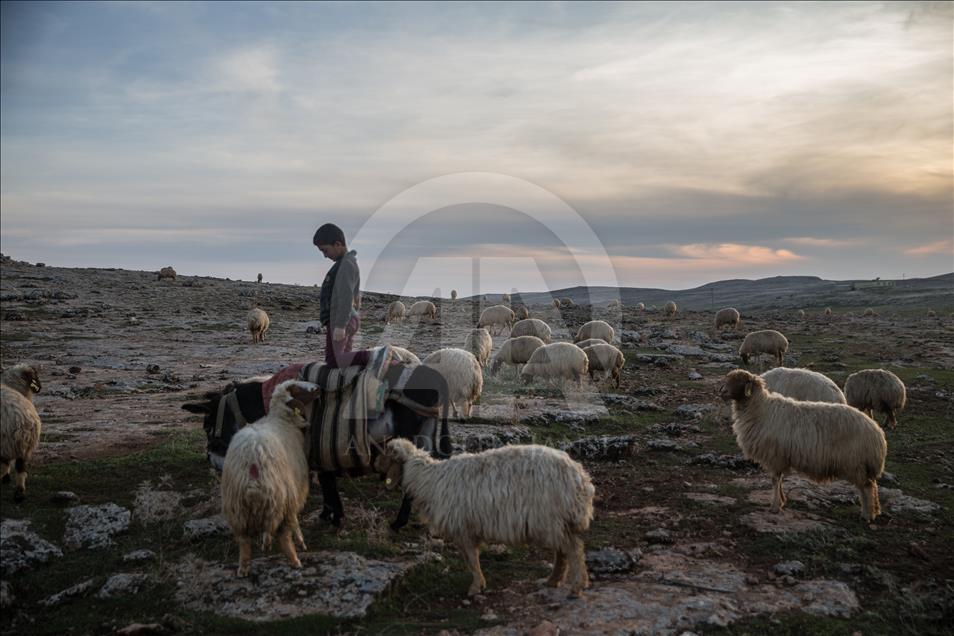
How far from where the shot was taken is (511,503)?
5.82 metres

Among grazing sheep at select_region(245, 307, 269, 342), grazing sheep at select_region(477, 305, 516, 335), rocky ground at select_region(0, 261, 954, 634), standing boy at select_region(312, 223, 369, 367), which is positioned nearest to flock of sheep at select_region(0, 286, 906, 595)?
rocky ground at select_region(0, 261, 954, 634)

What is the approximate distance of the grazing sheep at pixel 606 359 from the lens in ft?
59.4

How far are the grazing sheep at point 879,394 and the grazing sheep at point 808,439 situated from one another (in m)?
6.14

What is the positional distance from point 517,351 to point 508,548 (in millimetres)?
12615

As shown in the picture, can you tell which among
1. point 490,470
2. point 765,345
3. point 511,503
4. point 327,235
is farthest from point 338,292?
point 765,345

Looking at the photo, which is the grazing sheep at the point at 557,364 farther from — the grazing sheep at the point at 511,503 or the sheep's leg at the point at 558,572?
the sheep's leg at the point at 558,572

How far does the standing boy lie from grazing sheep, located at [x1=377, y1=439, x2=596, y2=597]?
2.00 meters

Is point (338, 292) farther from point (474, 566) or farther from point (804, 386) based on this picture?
point (804, 386)

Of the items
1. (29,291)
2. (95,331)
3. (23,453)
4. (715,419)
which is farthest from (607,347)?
(29,291)

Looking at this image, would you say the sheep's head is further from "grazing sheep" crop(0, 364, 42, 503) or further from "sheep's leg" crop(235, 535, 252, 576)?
"grazing sheep" crop(0, 364, 42, 503)

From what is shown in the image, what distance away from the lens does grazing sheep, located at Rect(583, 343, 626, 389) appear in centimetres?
1809

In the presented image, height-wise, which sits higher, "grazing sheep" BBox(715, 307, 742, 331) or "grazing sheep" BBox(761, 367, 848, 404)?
"grazing sheep" BBox(715, 307, 742, 331)

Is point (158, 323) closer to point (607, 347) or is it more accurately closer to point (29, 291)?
point (29, 291)

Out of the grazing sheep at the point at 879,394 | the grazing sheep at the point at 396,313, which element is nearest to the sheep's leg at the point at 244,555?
the grazing sheep at the point at 879,394
